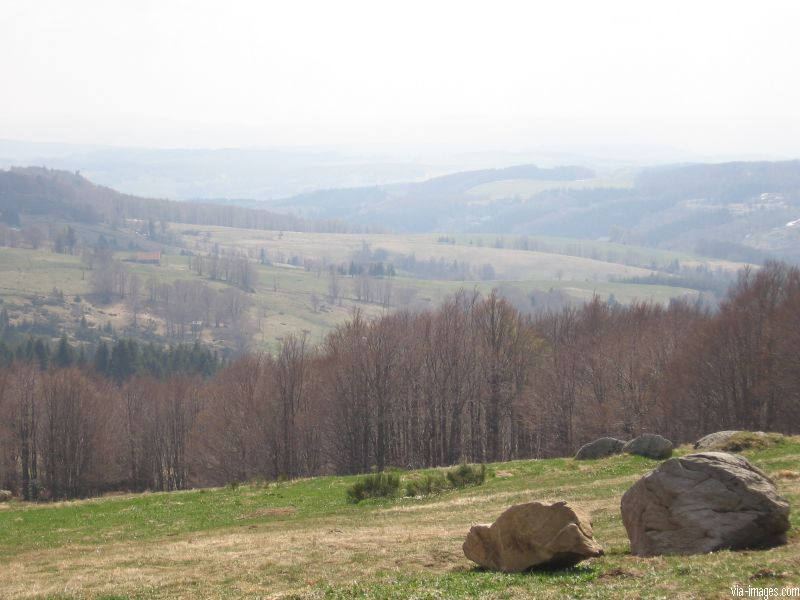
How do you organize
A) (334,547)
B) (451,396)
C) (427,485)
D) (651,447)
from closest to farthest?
(334,547), (427,485), (651,447), (451,396)

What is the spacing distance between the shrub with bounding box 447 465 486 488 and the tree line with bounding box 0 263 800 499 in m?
33.2

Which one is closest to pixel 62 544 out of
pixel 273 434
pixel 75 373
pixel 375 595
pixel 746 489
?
pixel 375 595

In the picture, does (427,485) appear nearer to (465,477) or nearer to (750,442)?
(465,477)

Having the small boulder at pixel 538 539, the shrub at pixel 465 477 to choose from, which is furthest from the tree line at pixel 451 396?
the small boulder at pixel 538 539

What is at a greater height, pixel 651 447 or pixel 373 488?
pixel 651 447

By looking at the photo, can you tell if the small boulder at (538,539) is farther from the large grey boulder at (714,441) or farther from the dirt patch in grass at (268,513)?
the large grey boulder at (714,441)

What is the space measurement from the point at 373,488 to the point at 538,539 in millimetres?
20506

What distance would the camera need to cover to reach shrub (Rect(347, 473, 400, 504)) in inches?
1526

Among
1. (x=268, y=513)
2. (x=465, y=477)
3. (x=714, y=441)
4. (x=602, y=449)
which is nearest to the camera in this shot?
(x=268, y=513)

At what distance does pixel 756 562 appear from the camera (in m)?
17.2

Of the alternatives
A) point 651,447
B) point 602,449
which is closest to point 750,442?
point 651,447

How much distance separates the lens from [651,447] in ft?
139

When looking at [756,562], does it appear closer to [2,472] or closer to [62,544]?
[62,544]

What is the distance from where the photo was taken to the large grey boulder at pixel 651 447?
41906mm
